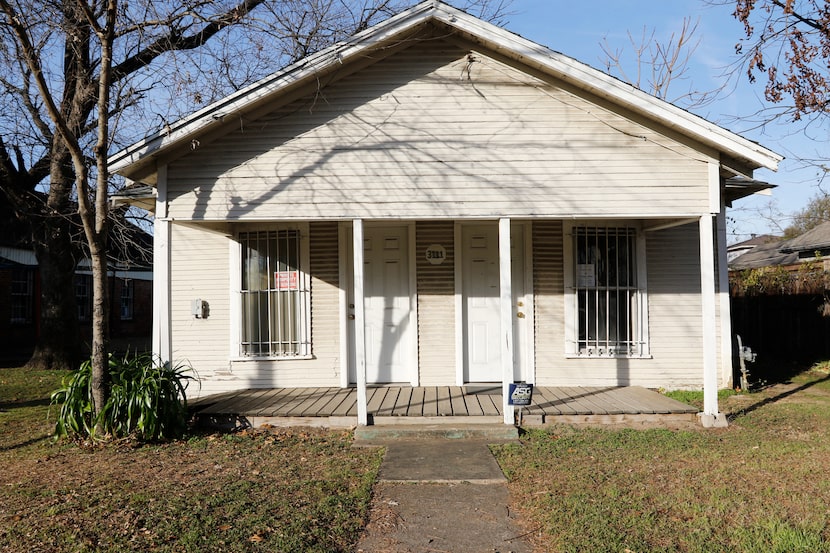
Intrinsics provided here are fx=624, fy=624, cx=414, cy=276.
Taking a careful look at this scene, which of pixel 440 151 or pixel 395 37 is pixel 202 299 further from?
pixel 395 37

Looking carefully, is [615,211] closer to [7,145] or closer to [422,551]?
[422,551]

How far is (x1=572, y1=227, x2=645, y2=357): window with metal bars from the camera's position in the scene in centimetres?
941

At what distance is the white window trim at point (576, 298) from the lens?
937 centimetres

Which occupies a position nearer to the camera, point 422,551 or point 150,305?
point 422,551

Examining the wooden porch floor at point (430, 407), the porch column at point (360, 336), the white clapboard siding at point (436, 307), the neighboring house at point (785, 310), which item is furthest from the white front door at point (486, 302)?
the neighboring house at point (785, 310)

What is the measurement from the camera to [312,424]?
7629mm

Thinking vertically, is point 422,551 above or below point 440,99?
below

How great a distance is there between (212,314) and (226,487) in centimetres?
447

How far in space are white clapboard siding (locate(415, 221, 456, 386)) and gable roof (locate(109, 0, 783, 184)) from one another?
284 centimetres

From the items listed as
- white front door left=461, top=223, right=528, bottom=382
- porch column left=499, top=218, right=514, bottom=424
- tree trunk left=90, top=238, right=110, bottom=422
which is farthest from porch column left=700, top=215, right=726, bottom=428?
tree trunk left=90, top=238, right=110, bottom=422

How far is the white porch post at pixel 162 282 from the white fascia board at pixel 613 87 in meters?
4.06

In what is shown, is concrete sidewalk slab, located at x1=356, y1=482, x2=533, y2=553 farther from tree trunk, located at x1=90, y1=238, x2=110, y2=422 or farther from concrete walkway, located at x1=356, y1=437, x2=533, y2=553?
tree trunk, located at x1=90, y1=238, x2=110, y2=422

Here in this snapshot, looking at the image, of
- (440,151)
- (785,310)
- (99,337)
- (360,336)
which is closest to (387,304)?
(360,336)

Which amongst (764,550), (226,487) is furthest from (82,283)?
(764,550)
